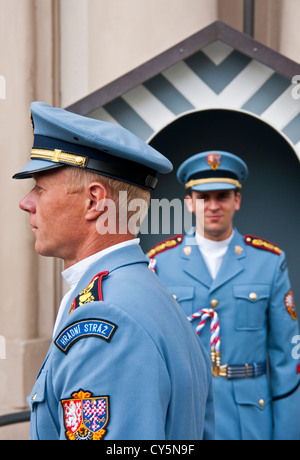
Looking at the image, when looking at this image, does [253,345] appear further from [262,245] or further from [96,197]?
[96,197]

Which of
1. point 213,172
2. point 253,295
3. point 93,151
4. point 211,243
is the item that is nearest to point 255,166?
point 213,172

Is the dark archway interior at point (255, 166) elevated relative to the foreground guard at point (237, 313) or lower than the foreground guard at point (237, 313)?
elevated

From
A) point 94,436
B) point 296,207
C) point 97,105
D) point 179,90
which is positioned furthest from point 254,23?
point 94,436

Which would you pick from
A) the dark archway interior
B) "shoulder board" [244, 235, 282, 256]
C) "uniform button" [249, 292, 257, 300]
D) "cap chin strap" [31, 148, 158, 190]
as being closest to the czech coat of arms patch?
"cap chin strap" [31, 148, 158, 190]

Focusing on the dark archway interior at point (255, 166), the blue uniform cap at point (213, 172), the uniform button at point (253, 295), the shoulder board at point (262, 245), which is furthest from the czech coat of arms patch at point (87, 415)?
the dark archway interior at point (255, 166)

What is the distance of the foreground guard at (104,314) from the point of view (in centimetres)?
124

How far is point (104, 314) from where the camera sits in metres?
1.29

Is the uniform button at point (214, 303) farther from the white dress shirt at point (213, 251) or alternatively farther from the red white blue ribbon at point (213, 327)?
the white dress shirt at point (213, 251)

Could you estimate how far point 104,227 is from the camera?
4.91ft

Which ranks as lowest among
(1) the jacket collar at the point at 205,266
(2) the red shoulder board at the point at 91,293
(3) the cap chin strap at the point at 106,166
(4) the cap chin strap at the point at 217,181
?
(2) the red shoulder board at the point at 91,293

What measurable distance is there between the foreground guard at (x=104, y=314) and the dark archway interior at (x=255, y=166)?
265 cm

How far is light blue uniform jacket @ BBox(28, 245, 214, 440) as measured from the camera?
4.05ft

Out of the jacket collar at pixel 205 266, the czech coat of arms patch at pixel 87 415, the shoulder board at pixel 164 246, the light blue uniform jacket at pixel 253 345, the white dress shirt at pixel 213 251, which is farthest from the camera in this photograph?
the shoulder board at pixel 164 246

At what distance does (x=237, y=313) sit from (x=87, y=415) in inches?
85.3
